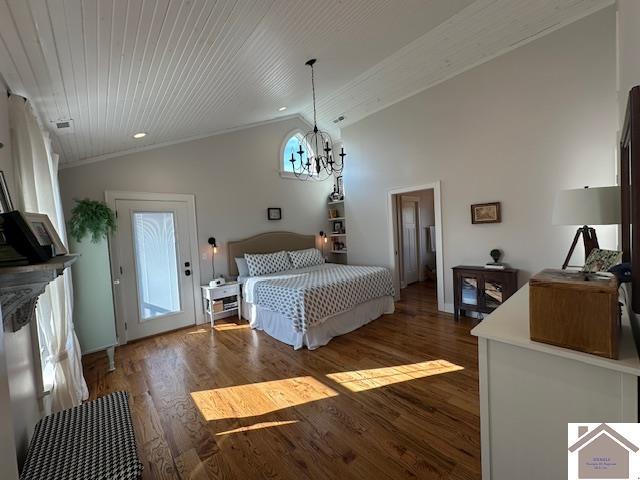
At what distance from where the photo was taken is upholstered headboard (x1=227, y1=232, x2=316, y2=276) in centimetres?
477

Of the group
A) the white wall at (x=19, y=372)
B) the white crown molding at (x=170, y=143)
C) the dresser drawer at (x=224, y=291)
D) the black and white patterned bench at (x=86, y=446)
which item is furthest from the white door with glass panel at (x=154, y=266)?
the black and white patterned bench at (x=86, y=446)

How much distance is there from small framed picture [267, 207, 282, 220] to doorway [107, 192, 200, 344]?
1376mm

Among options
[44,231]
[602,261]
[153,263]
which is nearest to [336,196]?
[153,263]

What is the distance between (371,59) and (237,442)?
4.15 m

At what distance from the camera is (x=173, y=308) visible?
4.16 m

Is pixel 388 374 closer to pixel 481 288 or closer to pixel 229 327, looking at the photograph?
pixel 481 288

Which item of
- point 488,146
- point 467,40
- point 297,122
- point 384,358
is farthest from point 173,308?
point 467,40

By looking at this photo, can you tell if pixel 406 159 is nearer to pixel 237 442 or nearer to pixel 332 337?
pixel 332 337

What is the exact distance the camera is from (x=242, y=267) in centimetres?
Answer: 470

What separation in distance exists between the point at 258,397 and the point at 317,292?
1271 millimetres

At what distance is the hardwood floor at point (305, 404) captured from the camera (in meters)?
1.70

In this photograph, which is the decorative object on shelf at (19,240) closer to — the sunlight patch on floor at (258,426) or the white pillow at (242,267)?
the sunlight patch on floor at (258,426)

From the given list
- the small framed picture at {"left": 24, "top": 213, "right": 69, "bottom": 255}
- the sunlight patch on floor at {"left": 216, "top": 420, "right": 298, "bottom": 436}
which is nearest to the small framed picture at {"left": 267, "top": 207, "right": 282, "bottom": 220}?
the sunlight patch on floor at {"left": 216, "top": 420, "right": 298, "bottom": 436}

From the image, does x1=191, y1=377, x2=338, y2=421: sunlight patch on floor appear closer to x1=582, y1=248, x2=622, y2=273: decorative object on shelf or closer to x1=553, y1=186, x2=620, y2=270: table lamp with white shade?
x1=582, y1=248, x2=622, y2=273: decorative object on shelf
